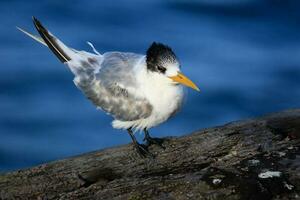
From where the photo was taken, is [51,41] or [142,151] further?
[51,41]

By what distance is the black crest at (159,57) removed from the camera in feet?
12.2

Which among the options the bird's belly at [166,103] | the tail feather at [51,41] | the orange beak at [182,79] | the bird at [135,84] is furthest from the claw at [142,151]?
the tail feather at [51,41]

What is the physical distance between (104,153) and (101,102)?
62 centimetres

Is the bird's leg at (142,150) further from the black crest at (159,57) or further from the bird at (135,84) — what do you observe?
the black crest at (159,57)

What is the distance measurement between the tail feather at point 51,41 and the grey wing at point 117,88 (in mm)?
235

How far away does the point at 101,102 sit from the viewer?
4.09 m

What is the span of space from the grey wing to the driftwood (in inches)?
10.3

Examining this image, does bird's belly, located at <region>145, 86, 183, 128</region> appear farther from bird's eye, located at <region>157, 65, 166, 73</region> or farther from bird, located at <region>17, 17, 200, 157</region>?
bird's eye, located at <region>157, 65, 166, 73</region>

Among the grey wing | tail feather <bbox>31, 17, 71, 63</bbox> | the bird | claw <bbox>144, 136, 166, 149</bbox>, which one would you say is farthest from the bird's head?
tail feather <bbox>31, 17, 71, 63</bbox>

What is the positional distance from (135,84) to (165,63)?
0.88 ft

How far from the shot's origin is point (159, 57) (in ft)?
12.2

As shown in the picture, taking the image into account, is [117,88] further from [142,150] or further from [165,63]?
[142,150]

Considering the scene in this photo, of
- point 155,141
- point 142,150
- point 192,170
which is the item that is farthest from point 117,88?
point 192,170

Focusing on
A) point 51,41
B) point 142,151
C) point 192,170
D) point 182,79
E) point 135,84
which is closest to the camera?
Answer: point 192,170
